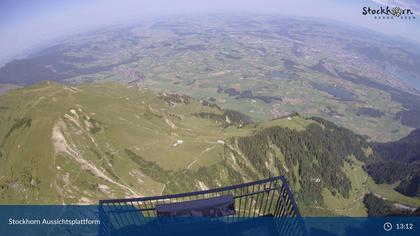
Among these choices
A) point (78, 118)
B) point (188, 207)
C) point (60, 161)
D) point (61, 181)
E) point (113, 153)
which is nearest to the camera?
point (188, 207)

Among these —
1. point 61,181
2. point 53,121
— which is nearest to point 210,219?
point 61,181

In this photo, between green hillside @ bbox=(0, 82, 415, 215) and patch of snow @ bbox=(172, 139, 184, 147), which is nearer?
green hillside @ bbox=(0, 82, 415, 215)

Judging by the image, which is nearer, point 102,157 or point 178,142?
point 102,157

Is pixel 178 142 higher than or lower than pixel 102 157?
lower

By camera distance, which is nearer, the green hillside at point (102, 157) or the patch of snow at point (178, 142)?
the green hillside at point (102, 157)

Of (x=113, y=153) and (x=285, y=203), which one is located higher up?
(x=285, y=203)

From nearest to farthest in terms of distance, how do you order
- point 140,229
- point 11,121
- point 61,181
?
point 140,229
point 61,181
point 11,121

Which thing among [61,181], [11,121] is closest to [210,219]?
[61,181]

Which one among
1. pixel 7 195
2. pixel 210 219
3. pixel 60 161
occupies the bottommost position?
pixel 7 195

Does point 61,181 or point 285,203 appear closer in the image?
point 285,203

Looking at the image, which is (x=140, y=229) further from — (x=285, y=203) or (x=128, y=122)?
(x=128, y=122)
